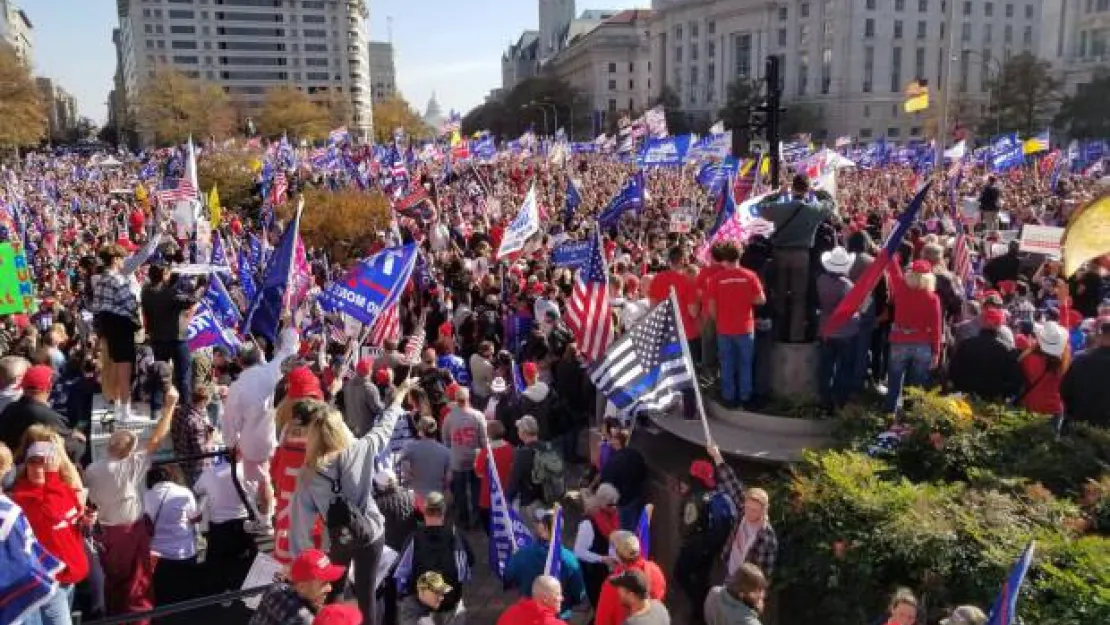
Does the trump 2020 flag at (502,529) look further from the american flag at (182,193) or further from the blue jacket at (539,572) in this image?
the american flag at (182,193)

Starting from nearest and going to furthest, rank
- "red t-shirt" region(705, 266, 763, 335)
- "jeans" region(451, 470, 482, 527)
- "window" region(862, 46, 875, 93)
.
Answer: "red t-shirt" region(705, 266, 763, 335) < "jeans" region(451, 470, 482, 527) < "window" region(862, 46, 875, 93)

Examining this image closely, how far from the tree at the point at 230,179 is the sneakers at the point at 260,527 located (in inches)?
999

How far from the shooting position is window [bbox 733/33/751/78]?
10388cm

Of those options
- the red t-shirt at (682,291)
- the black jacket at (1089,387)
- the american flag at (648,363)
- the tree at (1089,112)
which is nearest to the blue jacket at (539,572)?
the american flag at (648,363)

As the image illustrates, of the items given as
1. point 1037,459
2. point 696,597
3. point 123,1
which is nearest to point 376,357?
point 696,597

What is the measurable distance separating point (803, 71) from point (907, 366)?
9752 centimetres

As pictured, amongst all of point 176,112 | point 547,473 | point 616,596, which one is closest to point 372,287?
A: point 547,473

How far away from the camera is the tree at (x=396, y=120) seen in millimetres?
89188

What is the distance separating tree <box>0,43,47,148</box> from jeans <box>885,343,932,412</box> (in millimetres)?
49036

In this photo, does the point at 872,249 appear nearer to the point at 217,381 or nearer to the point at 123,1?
the point at 217,381

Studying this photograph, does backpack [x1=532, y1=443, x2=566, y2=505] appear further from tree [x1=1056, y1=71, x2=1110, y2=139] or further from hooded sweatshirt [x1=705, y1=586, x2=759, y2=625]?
tree [x1=1056, y1=71, x2=1110, y2=139]

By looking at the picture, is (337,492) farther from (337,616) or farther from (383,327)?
(383,327)

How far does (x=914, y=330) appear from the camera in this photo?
775 cm

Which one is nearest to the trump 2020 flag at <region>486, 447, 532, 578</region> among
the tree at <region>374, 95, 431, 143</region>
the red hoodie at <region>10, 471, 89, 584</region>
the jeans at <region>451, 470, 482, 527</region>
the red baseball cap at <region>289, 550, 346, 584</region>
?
the jeans at <region>451, 470, 482, 527</region>
